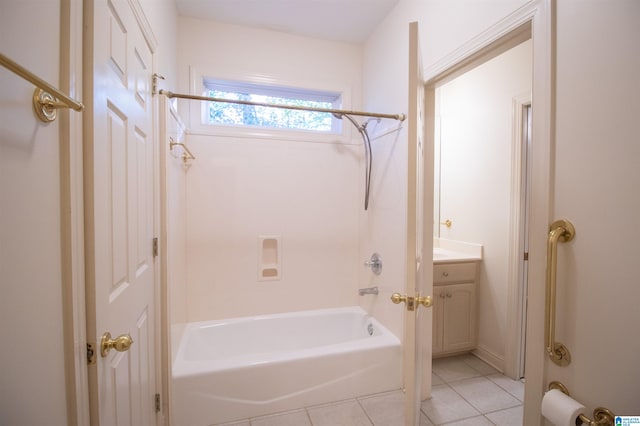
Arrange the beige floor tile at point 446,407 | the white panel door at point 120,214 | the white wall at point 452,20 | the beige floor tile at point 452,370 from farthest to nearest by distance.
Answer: the beige floor tile at point 452,370, the beige floor tile at point 446,407, the white wall at point 452,20, the white panel door at point 120,214

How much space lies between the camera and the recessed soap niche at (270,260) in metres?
2.48

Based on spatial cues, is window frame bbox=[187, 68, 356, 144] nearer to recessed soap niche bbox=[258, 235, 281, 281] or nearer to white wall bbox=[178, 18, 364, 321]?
white wall bbox=[178, 18, 364, 321]

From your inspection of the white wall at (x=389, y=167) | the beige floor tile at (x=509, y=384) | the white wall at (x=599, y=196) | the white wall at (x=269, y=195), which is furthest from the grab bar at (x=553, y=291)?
the white wall at (x=269, y=195)

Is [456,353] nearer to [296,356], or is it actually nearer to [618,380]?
[296,356]

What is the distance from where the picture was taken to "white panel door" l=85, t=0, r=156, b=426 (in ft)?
2.55

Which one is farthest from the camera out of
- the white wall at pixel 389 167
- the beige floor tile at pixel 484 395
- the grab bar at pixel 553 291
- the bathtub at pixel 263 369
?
the white wall at pixel 389 167

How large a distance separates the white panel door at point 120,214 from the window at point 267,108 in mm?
1029

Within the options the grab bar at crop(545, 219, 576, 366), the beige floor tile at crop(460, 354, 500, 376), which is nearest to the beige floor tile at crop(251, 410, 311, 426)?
the grab bar at crop(545, 219, 576, 366)

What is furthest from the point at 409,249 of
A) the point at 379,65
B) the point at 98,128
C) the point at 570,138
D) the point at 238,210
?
the point at 379,65

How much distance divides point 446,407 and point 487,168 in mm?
1815

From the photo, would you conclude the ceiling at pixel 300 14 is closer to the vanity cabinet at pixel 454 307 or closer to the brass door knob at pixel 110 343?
the vanity cabinet at pixel 454 307

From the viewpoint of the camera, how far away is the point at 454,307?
7.89ft

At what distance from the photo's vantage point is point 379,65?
2344 millimetres

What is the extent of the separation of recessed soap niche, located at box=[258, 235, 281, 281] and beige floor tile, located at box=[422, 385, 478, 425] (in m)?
1.43
